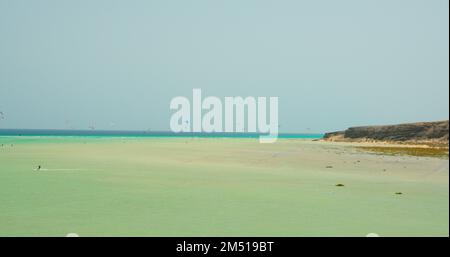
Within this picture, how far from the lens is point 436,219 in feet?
44.7

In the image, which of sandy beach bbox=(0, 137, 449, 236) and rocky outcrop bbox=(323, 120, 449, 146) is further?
rocky outcrop bbox=(323, 120, 449, 146)

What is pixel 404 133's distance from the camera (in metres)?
108

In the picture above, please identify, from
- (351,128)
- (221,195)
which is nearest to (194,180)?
(221,195)

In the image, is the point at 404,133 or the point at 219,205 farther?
the point at 404,133

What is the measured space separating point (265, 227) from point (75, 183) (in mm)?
11557

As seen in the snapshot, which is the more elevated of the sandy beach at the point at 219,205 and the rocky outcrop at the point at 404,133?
the rocky outcrop at the point at 404,133

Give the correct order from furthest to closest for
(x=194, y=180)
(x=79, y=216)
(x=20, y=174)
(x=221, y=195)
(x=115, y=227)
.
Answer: (x=20, y=174) < (x=194, y=180) < (x=221, y=195) < (x=79, y=216) < (x=115, y=227)

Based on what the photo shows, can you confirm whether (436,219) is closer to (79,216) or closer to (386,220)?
(386,220)

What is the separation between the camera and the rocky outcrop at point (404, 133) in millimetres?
98119

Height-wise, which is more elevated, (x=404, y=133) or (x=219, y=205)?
(x=404, y=133)

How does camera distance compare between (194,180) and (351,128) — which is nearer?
(194,180)

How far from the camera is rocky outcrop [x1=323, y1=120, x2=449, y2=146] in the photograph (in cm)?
9812

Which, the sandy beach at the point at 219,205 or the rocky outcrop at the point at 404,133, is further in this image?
the rocky outcrop at the point at 404,133

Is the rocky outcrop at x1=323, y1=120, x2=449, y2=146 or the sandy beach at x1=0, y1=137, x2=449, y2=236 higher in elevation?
the rocky outcrop at x1=323, y1=120, x2=449, y2=146
